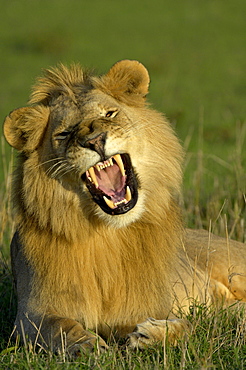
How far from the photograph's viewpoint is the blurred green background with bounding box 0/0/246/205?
45.6ft

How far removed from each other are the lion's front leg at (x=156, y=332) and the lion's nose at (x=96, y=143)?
95 cm

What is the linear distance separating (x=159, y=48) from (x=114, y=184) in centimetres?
1465

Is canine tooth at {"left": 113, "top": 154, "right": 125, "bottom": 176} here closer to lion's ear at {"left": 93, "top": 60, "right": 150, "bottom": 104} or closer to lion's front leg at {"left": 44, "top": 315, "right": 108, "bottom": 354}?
lion's ear at {"left": 93, "top": 60, "right": 150, "bottom": 104}

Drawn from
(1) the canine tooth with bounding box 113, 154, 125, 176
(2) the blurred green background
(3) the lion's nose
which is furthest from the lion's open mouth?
(2) the blurred green background

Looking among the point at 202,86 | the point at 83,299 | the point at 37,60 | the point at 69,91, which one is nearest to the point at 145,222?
the point at 83,299

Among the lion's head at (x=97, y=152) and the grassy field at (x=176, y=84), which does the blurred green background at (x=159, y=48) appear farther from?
the lion's head at (x=97, y=152)

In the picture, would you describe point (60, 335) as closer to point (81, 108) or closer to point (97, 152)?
point (97, 152)

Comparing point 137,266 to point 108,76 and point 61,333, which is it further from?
point 108,76

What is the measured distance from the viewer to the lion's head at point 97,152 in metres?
4.25

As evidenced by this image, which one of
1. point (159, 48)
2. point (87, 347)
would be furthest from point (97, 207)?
point (159, 48)

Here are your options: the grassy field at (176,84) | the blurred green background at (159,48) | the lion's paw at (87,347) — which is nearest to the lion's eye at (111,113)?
the grassy field at (176,84)

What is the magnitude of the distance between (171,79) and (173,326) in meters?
12.4

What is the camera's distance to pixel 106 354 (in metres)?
3.82

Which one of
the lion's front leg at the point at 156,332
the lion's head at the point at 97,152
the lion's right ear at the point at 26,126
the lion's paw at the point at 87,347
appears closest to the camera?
the lion's paw at the point at 87,347
